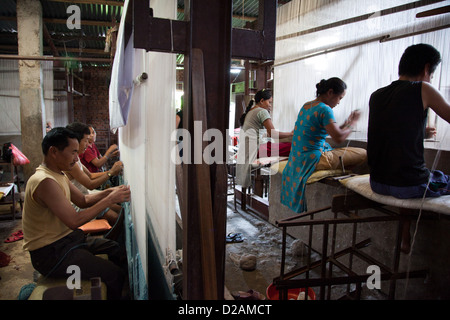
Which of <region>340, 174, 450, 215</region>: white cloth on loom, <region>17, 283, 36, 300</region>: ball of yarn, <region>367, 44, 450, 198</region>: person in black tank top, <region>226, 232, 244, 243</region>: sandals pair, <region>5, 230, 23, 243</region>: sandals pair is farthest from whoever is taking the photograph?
<region>5, 230, 23, 243</region>: sandals pair

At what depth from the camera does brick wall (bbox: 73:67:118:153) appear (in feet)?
37.9

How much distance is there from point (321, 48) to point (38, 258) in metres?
3.03

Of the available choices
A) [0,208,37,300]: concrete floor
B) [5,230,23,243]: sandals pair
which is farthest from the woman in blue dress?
[5,230,23,243]: sandals pair

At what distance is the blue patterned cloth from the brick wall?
1007 cm

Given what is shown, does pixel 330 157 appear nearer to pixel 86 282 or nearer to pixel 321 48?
pixel 321 48

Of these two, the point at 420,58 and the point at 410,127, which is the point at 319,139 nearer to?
the point at 410,127

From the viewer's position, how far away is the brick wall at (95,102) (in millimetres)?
11542

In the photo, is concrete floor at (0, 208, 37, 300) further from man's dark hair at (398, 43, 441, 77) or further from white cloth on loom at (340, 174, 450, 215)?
man's dark hair at (398, 43, 441, 77)

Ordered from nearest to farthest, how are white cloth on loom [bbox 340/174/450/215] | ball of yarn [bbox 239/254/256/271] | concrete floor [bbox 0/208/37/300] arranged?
white cloth on loom [bbox 340/174/450/215]
concrete floor [bbox 0/208/37/300]
ball of yarn [bbox 239/254/256/271]

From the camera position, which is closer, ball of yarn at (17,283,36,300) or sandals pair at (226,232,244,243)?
ball of yarn at (17,283,36,300)

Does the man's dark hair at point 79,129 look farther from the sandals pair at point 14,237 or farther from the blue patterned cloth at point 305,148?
the blue patterned cloth at point 305,148

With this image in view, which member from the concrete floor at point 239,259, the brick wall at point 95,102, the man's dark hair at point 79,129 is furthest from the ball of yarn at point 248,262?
the brick wall at point 95,102

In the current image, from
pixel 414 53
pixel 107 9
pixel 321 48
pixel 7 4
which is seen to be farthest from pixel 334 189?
pixel 7 4

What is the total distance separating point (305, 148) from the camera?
263 centimetres
